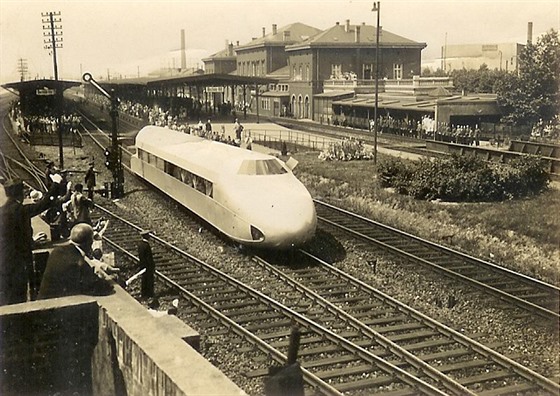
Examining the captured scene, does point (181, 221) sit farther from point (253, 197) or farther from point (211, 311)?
point (211, 311)

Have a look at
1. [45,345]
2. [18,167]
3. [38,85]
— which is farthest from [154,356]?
[38,85]

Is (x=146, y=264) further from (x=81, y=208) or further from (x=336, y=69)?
(x=336, y=69)

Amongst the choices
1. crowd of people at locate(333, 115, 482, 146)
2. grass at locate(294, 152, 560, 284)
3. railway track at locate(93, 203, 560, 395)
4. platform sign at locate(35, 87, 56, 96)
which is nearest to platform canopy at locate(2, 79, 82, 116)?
platform sign at locate(35, 87, 56, 96)

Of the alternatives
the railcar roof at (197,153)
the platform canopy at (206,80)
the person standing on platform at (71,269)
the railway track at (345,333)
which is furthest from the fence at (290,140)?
the person standing on platform at (71,269)

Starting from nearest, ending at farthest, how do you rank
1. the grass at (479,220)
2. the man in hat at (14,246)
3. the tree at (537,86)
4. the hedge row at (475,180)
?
the man in hat at (14,246)
the grass at (479,220)
the hedge row at (475,180)
the tree at (537,86)

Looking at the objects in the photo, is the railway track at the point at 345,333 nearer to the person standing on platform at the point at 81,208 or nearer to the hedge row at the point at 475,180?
the person standing on platform at the point at 81,208

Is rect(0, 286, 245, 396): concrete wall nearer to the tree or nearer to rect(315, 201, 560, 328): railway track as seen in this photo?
rect(315, 201, 560, 328): railway track
